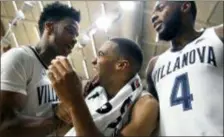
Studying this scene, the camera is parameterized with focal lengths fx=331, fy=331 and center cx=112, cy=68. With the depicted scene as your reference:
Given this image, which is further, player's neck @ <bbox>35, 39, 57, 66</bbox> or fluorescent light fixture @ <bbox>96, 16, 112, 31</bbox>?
fluorescent light fixture @ <bbox>96, 16, 112, 31</bbox>

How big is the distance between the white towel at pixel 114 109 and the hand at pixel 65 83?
7.2 inches

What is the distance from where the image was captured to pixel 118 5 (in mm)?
3986

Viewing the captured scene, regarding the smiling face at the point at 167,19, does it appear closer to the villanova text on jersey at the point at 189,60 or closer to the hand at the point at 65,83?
the villanova text on jersey at the point at 189,60

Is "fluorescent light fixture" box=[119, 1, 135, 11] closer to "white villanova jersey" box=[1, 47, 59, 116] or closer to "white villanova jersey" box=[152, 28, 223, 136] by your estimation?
"white villanova jersey" box=[1, 47, 59, 116]

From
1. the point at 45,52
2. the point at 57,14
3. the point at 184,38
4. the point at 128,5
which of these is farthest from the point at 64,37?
the point at 128,5

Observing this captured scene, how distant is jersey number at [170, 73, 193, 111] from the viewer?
4.32 feet

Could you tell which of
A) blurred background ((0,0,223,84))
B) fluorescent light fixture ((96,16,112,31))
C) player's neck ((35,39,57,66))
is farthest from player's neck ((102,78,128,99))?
fluorescent light fixture ((96,16,112,31))

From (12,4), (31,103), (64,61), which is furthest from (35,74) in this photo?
(12,4)

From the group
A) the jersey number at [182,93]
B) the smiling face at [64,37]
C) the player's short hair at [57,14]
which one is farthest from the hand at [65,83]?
the player's short hair at [57,14]

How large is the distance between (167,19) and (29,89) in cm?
82

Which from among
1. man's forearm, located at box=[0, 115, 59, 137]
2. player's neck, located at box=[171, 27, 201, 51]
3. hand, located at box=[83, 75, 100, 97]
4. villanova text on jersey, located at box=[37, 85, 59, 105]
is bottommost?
man's forearm, located at box=[0, 115, 59, 137]

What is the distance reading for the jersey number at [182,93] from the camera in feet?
4.32

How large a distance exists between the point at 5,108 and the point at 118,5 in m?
2.61

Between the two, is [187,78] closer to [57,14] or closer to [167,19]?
[167,19]
